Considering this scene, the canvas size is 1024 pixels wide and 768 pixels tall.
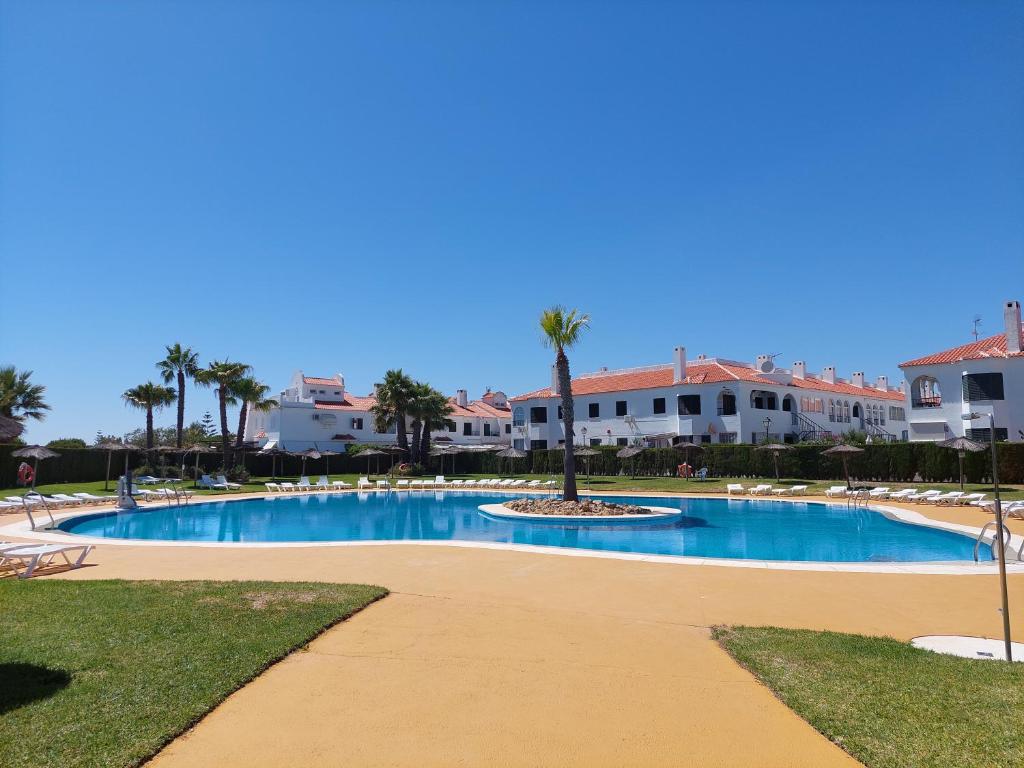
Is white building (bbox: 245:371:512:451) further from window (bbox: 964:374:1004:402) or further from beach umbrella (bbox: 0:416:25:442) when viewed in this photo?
beach umbrella (bbox: 0:416:25:442)

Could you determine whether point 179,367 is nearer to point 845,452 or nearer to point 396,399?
point 396,399

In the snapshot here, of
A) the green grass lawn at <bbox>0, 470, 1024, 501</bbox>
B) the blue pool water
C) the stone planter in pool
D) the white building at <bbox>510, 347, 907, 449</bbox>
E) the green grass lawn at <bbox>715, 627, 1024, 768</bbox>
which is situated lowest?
the blue pool water

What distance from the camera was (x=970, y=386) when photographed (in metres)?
34.1

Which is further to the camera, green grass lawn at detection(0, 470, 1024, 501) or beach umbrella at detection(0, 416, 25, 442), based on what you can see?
green grass lawn at detection(0, 470, 1024, 501)

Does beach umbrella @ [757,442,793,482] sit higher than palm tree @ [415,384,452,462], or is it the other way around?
palm tree @ [415,384,452,462]

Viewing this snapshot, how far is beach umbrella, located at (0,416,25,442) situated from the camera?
252 inches

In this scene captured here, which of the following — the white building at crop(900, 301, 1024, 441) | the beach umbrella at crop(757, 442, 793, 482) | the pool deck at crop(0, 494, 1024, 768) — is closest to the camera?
the pool deck at crop(0, 494, 1024, 768)

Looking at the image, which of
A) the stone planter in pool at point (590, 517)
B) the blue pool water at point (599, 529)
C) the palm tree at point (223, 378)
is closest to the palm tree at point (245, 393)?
the palm tree at point (223, 378)

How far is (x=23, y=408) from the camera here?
36.7m

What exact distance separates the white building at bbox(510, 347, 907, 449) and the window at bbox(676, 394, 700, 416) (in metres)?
0.07

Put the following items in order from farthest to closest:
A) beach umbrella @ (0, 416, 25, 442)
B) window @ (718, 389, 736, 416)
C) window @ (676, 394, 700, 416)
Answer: window @ (676, 394, 700, 416) → window @ (718, 389, 736, 416) → beach umbrella @ (0, 416, 25, 442)

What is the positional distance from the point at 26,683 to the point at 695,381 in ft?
137

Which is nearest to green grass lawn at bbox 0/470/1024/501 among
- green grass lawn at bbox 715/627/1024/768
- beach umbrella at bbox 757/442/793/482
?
beach umbrella at bbox 757/442/793/482

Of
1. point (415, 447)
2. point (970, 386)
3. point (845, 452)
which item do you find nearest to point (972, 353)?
point (970, 386)
